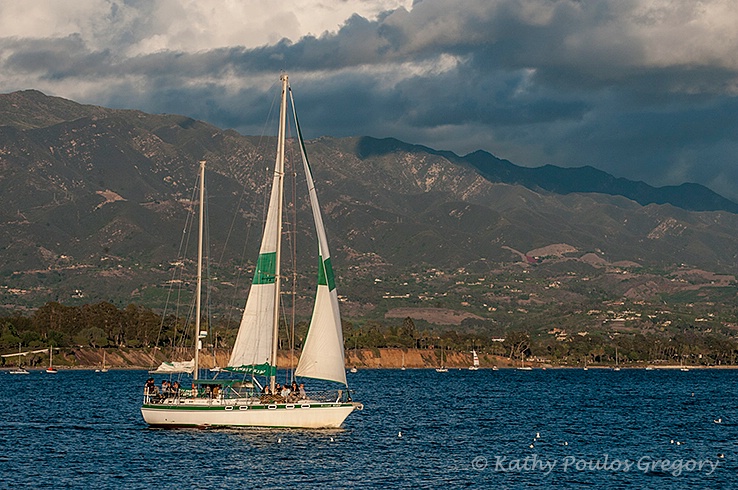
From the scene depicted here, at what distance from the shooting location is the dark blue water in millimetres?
70875

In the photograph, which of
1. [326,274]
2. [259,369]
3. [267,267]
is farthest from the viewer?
[267,267]

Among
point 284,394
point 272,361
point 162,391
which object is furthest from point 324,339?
point 162,391

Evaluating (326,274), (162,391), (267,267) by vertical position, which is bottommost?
(162,391)

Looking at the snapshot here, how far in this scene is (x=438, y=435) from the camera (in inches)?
4008

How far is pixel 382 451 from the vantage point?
8569 centimetres

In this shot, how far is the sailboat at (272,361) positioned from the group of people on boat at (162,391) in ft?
1.57

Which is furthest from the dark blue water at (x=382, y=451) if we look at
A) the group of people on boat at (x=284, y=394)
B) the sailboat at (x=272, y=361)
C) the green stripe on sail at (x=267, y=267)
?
the green stripe on sail at (x=267, y=267)

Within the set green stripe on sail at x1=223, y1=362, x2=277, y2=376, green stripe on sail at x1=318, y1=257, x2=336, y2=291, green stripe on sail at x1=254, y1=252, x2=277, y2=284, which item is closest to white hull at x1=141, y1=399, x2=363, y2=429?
green stripe on sail at x1=223, y1=362, x2=277, y2=376

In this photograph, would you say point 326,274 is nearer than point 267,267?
Yes

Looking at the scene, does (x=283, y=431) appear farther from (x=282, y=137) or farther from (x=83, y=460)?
(x=282, y=137)

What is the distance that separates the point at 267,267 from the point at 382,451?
16856 millimetres

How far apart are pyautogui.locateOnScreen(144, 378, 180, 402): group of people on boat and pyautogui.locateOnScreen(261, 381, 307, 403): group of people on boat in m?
7.58

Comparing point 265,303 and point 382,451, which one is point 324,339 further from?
point 382,451

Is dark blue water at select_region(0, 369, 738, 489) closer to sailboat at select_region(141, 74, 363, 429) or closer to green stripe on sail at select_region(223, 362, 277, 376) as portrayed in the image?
sailboat at select_region(141, 74, 363, 429)
